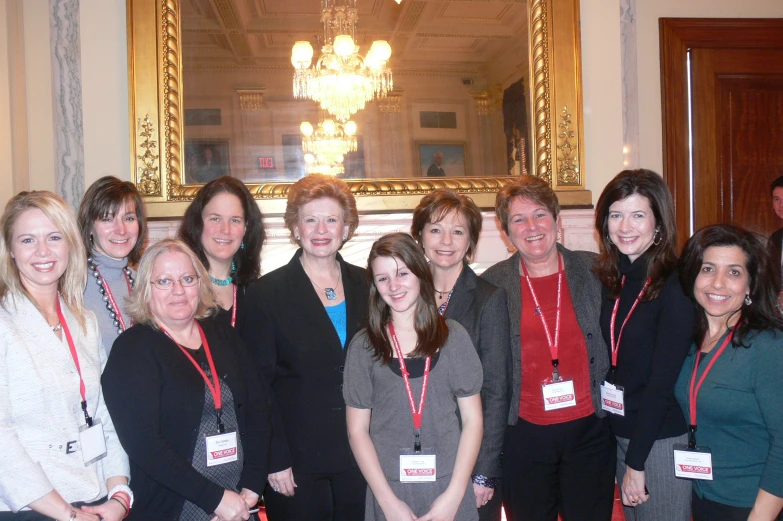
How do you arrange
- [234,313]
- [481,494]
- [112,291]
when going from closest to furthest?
[481,494] < [112,291] < [234,313]

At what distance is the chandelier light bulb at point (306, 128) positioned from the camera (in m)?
4.56

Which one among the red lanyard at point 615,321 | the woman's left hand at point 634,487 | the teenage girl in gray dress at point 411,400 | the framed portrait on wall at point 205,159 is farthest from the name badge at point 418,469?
the framed portrait on wall at point 205,159

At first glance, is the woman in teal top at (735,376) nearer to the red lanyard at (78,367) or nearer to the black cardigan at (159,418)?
the black cardigan at (159,418)

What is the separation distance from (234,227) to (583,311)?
59.5 inches

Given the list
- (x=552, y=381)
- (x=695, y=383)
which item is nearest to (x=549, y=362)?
(x=552, y=381)

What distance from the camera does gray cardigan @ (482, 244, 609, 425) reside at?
2.58m

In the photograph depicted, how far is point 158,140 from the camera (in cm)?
439

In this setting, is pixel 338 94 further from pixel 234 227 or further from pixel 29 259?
pixel 29 259

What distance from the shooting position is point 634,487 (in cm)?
233

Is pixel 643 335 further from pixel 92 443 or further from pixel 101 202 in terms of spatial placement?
pixel 101 202

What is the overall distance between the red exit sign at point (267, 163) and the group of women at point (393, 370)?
5.83ft

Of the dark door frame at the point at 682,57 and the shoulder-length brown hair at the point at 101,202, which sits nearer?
the shoulder-length brown hair at the point at 101,202

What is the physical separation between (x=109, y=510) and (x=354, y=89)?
129 inches

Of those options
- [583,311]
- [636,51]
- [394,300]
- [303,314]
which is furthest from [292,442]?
[636,51]
